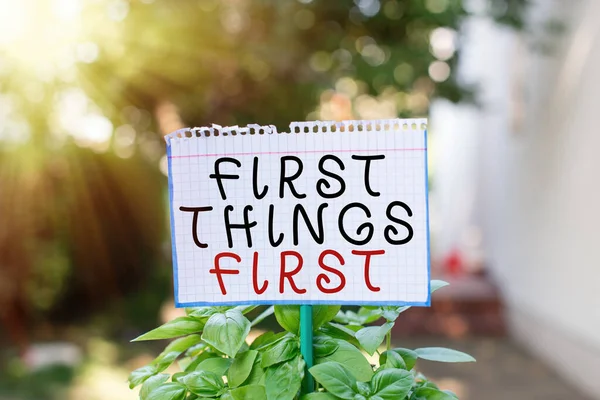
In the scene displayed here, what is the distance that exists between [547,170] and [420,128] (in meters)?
4.87

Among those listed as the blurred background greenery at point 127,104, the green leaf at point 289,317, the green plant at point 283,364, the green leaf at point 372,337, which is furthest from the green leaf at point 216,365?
the blurred background greenery at point 127,104

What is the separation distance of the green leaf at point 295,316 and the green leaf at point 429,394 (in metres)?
0.19

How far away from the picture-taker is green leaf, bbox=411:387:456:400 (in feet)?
3.66

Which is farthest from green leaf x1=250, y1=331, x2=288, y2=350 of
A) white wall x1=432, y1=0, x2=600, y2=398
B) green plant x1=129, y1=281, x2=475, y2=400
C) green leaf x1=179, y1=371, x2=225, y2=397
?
white wall x1=432, y1=0, x2=600, y2=398

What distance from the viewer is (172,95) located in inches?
234

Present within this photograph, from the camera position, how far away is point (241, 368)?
3.60 feet

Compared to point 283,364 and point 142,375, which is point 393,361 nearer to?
point 283,364

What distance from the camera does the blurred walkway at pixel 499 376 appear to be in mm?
4430

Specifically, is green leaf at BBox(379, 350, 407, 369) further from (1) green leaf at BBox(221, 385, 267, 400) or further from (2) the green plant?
(1) green leaf at BBox(221, 385, 267, 400)

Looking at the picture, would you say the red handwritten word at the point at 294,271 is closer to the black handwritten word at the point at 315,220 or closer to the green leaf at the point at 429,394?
the black handwritten word at the point at 315,220

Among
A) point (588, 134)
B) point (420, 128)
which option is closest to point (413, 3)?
point (588, 134)

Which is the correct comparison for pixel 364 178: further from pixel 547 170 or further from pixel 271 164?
pixel 547 170

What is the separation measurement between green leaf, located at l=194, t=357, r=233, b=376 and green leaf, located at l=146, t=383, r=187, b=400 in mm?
59

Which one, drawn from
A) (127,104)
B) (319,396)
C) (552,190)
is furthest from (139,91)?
(319,396)
